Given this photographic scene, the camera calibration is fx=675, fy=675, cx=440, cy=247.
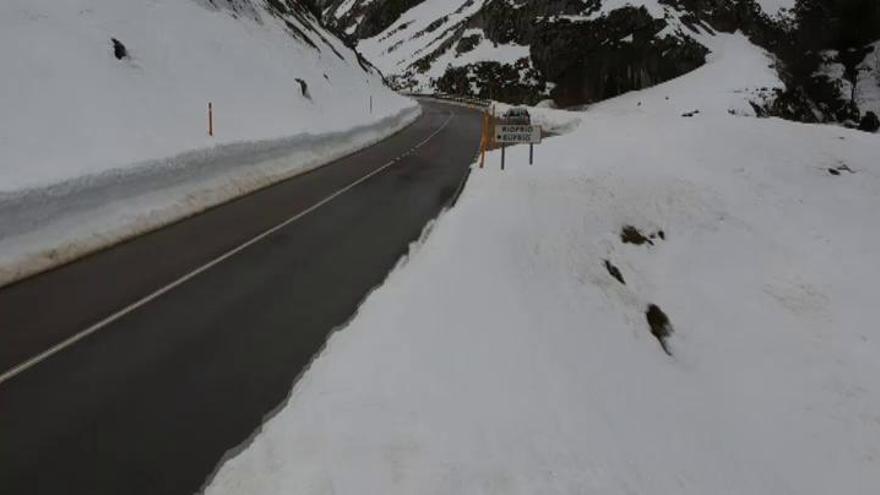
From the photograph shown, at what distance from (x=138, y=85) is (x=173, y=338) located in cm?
1368

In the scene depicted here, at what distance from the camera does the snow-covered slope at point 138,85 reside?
1341 cm

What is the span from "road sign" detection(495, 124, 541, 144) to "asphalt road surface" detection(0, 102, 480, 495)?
14.1ft

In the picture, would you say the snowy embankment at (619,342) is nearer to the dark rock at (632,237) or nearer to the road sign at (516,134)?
the dark rock at (632,237)

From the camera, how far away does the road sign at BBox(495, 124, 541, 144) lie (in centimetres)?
1747

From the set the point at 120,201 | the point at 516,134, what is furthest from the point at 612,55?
the point at 120,201

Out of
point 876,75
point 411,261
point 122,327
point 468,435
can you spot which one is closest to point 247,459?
point 468,435

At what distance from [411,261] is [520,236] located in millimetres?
2945

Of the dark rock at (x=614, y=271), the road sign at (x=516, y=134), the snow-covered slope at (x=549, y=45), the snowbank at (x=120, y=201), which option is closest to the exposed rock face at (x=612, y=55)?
the snow-covered slope at (x=549, y=45)

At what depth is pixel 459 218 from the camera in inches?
500

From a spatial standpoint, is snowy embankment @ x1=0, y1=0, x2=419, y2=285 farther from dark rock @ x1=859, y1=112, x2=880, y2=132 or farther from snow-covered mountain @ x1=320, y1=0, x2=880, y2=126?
dark rock @ x1=859, y1=112, x2=880, y2=132

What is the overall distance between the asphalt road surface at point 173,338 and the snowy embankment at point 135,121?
77 cm

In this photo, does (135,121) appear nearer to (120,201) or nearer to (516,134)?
(120,201)

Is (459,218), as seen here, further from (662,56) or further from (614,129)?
(662,56)

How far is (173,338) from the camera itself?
7.36 metres
